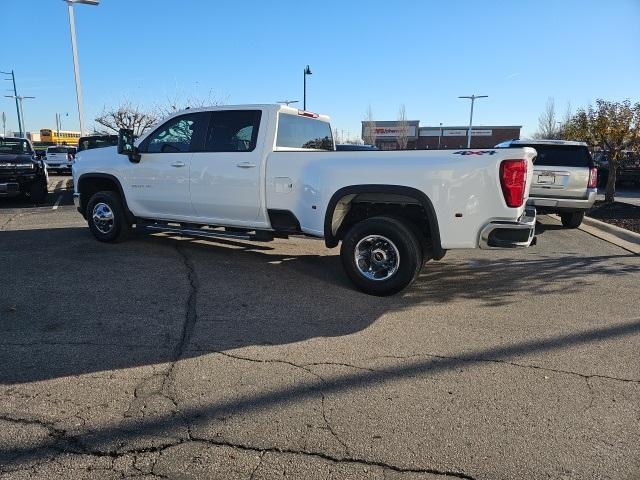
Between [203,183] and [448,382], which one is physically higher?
[203,183]

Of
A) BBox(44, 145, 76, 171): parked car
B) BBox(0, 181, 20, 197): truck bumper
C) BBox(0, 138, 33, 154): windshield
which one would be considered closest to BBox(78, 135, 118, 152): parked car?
BBox(0, 138, 33, 154): windshield

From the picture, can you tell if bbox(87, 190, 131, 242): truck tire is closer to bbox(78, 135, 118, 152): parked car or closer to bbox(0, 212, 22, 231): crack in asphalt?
bbox(0, 212, 22, 231): crack in asphalt

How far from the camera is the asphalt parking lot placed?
2.55m

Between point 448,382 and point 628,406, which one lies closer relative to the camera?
point 628,406

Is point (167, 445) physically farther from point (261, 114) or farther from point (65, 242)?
point (65, 242)

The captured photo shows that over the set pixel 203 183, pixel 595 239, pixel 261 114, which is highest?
pixel 261 114

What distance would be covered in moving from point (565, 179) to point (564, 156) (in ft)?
1.68

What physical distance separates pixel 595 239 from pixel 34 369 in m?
9.14

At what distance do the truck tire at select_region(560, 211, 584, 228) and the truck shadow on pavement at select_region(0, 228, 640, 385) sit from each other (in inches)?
98.5

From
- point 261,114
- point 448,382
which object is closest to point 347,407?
point 448,382

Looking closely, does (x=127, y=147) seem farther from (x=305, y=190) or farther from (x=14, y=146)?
(x=14, y=146)

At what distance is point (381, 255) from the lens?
17.1ft

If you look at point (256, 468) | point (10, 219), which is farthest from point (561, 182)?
point (10, 219)

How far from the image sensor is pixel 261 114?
6.11 metres
